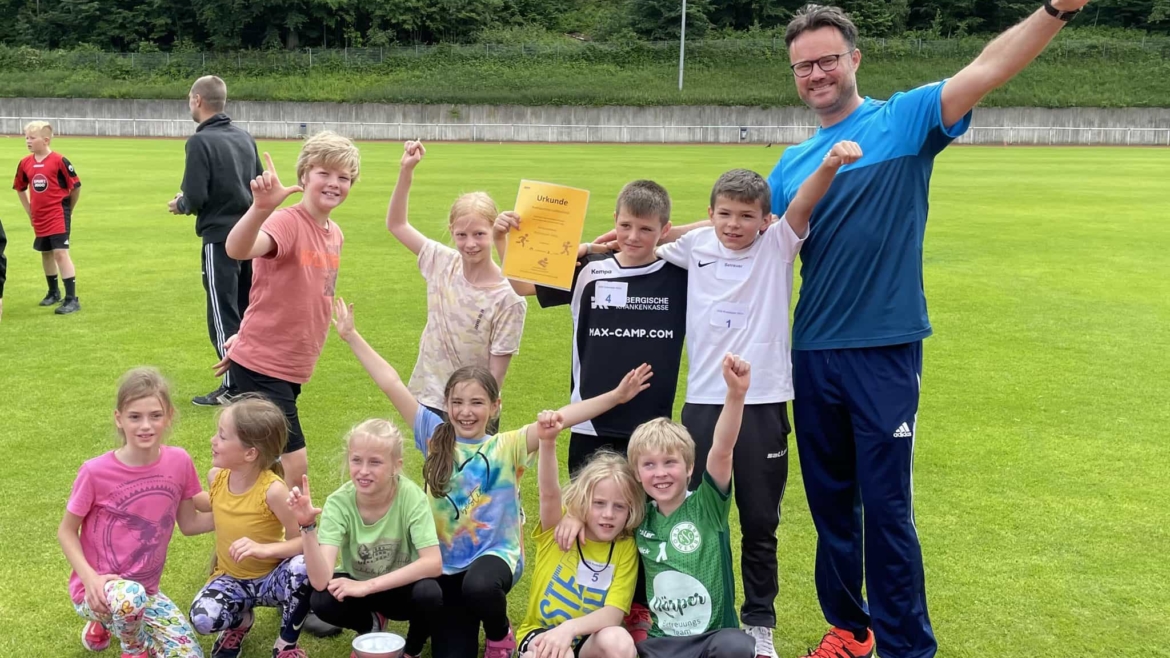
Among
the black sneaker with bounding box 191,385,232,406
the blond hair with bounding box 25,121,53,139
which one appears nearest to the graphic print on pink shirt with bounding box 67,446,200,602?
the black sneaker with bounding box 191,385,232,406

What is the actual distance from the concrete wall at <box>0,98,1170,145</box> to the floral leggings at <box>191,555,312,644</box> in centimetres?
A: 5196

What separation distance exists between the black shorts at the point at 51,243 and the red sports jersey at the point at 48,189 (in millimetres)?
51

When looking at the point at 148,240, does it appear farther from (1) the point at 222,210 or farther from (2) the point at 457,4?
(2) the point at 457,4

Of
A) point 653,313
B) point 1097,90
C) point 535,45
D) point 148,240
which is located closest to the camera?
point 653,313

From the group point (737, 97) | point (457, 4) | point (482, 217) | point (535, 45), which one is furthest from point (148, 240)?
point (457, 4)

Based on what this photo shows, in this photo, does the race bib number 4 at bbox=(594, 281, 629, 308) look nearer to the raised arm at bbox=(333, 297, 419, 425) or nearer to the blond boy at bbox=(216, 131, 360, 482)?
the raised arm at bbox=(333, 297, 419, 425)

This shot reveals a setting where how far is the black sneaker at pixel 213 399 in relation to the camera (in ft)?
25.0

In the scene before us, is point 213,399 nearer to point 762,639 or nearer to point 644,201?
point 644,201

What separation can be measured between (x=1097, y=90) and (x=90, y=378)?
60.2 metres

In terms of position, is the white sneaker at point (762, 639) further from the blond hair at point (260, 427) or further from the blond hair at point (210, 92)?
the blond hair at point (210, 92)

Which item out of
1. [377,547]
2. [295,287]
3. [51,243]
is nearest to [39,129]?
[51,243]

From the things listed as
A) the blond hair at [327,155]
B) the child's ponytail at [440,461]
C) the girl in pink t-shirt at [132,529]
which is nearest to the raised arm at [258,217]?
the blond hair at [327,155]

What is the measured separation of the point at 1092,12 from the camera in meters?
72.2

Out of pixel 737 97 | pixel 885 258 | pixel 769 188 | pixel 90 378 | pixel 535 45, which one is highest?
pixel 535 45
